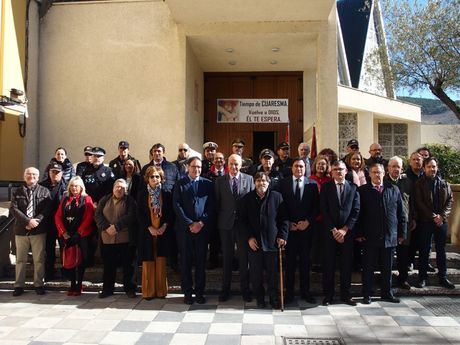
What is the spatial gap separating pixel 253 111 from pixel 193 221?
6.45 meters

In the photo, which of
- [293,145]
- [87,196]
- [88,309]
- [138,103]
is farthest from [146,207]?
[293,145]

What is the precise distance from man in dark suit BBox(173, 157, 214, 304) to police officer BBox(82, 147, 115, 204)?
1488 millimetres

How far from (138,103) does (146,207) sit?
4.32m

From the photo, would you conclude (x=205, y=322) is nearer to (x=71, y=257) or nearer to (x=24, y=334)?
(x=24, y=334)

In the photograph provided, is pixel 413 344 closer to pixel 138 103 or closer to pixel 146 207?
pixel 146 207

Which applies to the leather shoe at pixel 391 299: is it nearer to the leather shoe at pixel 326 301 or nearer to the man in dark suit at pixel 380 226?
the man in dark suit at pixel 380 226

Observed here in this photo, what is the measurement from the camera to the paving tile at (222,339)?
169 inches

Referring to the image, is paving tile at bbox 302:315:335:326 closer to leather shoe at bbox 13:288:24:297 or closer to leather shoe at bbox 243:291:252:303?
leather shoe at bbox 243:291:252:303

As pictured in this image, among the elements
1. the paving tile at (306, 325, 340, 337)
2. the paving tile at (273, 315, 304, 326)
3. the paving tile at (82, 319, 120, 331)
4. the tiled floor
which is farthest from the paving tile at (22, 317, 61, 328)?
the paving tile at (306, 325, 340, 337)

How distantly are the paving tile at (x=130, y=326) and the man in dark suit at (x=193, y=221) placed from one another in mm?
885

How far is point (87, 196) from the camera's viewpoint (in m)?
5.99

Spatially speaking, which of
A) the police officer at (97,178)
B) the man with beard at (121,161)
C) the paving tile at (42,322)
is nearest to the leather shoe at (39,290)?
the paving tile at (42,322)

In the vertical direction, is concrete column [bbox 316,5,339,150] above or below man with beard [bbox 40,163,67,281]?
above

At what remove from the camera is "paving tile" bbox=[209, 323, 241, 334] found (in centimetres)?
460
